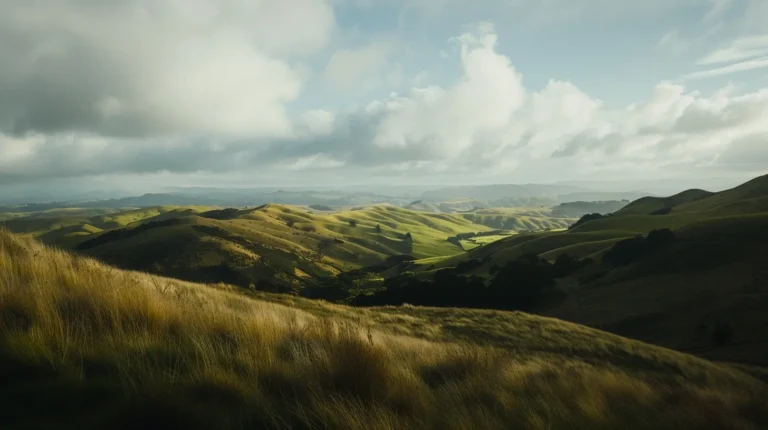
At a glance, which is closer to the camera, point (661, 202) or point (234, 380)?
point (234, 380)

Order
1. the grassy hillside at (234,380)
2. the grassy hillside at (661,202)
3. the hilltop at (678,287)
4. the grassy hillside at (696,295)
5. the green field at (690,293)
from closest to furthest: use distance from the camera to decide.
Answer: the grassy hillside at (234,380), the grassy hillside at (696,295), the green field at (690,293), the hilltop at (678,287), the grassy hillside at (661,202)

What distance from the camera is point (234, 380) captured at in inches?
173

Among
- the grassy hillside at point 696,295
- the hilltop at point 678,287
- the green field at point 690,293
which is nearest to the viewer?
the grassy hillside at point 696,295

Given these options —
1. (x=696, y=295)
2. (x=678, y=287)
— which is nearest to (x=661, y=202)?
(x=678, y=287)

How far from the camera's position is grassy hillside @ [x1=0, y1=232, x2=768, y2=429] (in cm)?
384

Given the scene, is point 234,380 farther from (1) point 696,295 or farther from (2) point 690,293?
(2) point 690,293

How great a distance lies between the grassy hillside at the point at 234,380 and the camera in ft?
12.6

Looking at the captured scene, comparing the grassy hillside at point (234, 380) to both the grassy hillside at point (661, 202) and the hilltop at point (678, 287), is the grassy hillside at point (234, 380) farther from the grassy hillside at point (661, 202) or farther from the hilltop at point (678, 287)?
the grassy hillside at point (661, 202)

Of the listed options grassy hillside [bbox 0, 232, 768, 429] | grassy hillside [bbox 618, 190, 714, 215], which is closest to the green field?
grassy hillside [bbox 0, 232, 768, 429]

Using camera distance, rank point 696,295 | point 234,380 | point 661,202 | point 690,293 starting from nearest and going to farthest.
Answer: point 234,380 → point 696,295 → point 690,293 → point 661,202

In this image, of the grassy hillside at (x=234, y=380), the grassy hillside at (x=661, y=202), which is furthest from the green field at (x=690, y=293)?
the grassy hillside at (x=661, y=202)

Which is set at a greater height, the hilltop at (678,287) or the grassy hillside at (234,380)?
the grassy hillside at (234,380)

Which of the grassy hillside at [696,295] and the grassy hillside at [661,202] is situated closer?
the grassy hillside at [696,295]

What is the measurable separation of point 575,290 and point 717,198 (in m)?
123
